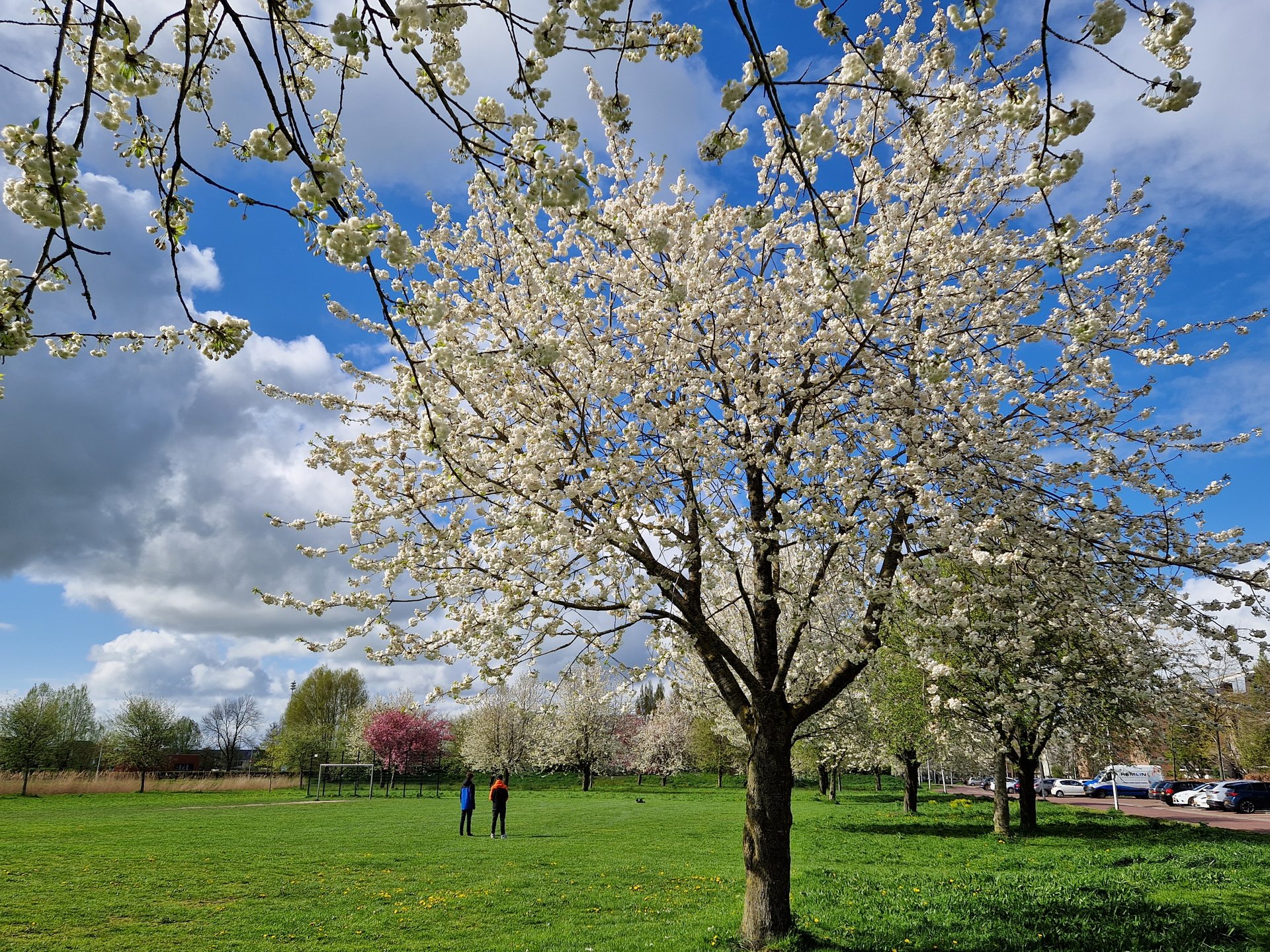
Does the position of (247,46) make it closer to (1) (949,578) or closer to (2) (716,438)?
(2) (716,438)

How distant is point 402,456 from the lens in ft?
27.1

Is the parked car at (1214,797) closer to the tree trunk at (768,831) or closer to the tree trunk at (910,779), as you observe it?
the tree trunk at (910,779)

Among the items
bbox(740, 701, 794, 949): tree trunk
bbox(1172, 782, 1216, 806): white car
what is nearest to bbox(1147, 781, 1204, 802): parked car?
bbox(1172, 782, 1216, 806): white car

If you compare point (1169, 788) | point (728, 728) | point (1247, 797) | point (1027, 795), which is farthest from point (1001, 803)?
point (1169, 788)

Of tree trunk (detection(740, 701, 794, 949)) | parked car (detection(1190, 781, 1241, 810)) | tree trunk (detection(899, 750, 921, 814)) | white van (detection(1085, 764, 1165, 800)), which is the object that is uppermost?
tree trunk (detection(740, 701, 794, 949))

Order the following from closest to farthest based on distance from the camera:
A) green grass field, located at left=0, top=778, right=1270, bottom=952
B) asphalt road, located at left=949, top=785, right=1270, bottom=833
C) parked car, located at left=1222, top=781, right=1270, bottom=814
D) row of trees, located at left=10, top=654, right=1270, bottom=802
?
green grass field, located at left=0, top=778, right=1270, bottom=952 → row of trees, located at left=10, top=654, right=1270, bottom=802 → asphalt road, located at left=949, top=785, right=1270, bottom=833 → parked car, located at left=1222, top=781, right=1270, bottom=814

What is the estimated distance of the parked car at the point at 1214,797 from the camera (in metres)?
31.4

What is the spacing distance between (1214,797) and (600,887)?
34.8 metres

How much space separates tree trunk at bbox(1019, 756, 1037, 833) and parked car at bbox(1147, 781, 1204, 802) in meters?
24.9

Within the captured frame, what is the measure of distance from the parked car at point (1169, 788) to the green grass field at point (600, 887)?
2145 centimetres

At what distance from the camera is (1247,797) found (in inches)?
1226

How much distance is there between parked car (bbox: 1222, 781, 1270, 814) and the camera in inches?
1219

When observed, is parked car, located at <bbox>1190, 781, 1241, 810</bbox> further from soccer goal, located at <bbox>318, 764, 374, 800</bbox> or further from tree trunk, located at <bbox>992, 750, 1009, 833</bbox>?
soccer goal, located at <bbox>318, 764, 374, 800</bbox>

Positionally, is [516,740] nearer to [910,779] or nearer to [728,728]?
[728,728]
